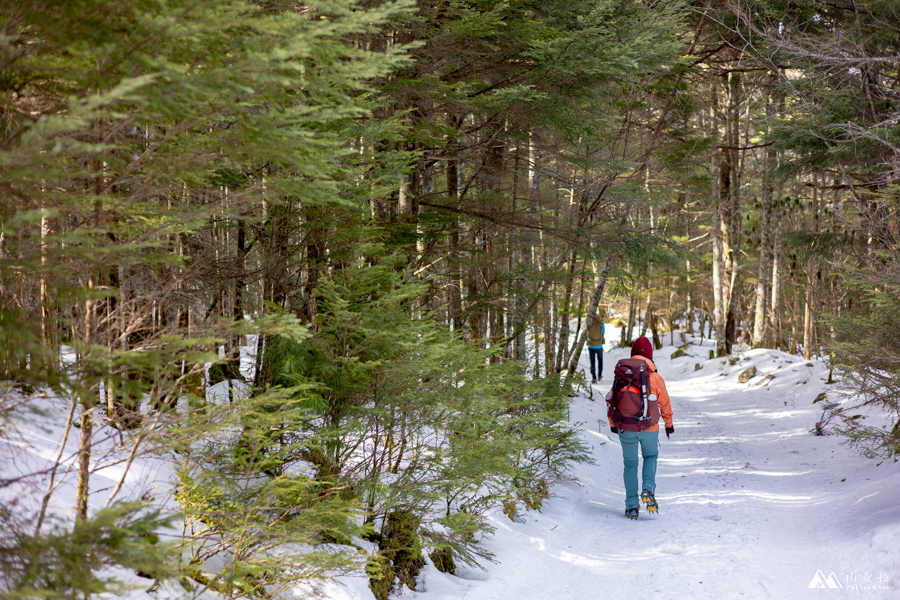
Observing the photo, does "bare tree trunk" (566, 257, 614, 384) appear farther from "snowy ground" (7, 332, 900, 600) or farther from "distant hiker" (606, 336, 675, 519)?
"distant hiker" (606, 336, 675, 519)

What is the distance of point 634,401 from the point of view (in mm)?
6941

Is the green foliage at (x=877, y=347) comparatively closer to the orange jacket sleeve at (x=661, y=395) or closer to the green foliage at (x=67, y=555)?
the orange jacket sleeve at (x=661, y=395)

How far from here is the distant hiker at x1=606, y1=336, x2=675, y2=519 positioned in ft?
22.7

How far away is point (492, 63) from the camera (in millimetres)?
7344

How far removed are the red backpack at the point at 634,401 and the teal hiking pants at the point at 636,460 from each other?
4.0 inches

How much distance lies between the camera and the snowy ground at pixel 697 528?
15.0ft

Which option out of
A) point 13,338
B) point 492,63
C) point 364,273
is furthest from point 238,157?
point 492,63

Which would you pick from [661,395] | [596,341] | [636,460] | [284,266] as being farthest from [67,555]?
[596,341]

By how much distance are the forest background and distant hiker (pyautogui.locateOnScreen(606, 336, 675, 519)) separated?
959mm

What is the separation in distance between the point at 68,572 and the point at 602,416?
40.3 feet

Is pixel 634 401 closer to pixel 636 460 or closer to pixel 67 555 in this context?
pixel 636 460

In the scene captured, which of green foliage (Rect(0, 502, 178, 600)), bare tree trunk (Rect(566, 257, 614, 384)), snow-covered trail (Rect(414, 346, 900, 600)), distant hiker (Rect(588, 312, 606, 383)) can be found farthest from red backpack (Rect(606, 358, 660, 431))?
distant hiker (Rect(588, 312, 606, 383))

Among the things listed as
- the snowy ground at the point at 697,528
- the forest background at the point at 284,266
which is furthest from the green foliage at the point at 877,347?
the snowy ground at the point at 697,528

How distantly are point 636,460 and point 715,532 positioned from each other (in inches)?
46.7
